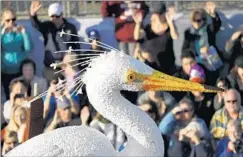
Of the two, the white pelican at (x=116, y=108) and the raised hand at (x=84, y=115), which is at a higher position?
the white pelican at (x=116, y=108)

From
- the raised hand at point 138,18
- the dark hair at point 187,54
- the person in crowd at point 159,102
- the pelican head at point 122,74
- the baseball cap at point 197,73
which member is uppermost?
the pelican head at point 122,74

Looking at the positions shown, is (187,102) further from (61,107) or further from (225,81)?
(61,107)

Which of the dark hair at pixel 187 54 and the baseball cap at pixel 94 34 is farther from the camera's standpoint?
the baseball cap at pixel 94 34

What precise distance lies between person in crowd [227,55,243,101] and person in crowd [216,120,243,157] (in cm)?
38

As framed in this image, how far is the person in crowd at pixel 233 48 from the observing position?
929 centimetres

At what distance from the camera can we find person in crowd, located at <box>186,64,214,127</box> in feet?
29.9

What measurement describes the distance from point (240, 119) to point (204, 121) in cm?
34

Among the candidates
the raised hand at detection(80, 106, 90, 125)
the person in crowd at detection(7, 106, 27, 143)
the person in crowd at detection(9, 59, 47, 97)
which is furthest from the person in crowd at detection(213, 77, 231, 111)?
the person in crowd at detection(7, 106, 27, 143)

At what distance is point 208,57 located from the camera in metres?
9.31

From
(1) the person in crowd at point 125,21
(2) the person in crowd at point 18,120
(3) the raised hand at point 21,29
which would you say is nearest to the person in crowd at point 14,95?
(2) the person in crowd at point 18,120

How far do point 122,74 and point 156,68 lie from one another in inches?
117

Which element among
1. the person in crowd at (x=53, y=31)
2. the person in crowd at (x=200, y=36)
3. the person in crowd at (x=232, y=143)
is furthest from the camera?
the person in crowd at (x=53, y=31)

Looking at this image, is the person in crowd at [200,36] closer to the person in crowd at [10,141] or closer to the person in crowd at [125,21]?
the person in crowd at [125,21]

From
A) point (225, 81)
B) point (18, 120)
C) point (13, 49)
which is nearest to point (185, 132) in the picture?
point (225, 81)
